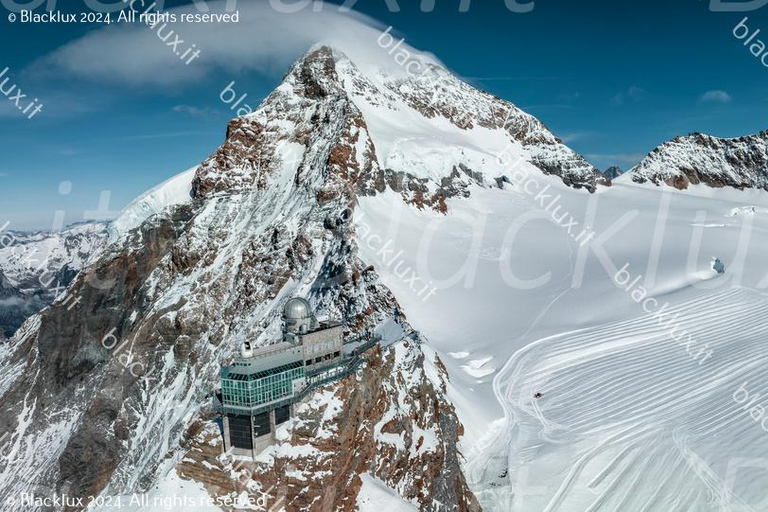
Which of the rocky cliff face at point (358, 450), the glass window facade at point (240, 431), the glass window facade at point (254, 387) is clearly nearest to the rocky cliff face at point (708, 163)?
the rocky cliff face at point (358, 450)

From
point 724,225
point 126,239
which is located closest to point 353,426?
point 126,239

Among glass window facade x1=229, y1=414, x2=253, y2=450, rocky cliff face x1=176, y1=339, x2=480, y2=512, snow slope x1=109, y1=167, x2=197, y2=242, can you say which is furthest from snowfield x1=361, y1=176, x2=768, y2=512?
snow slope x1=109, y1=167, x2=197, y2=242

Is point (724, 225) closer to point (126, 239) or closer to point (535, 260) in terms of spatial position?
point (535, 260)

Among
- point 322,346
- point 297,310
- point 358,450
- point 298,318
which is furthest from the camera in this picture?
point 297,310

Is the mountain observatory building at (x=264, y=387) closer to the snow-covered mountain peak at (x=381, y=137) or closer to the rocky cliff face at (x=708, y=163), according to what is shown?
the snow-covered mountain peak at (x=381, y=137)

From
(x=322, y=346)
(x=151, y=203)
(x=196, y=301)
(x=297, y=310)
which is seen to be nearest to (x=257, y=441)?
(x=322, y=346)

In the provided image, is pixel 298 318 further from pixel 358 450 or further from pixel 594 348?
pixel 594 348
